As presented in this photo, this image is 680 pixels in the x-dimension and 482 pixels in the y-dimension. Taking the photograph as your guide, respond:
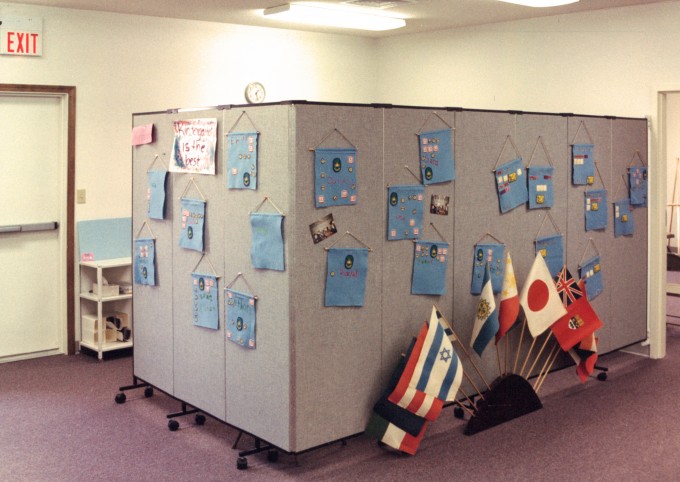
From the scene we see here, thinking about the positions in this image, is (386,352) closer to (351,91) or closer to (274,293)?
(274,293)

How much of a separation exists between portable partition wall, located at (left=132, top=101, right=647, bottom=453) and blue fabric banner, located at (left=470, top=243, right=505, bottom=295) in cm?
4

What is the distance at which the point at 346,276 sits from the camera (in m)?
4.15

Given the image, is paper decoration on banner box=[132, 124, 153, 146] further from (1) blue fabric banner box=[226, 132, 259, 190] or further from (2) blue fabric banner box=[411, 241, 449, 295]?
(2) blue fabric banner box=[411, 241, 449, 295]

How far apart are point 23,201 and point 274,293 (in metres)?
3.05

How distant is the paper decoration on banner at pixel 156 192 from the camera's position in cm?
496

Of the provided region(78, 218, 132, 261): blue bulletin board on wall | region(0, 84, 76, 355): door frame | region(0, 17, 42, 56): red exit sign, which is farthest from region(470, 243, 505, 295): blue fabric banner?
region(0, 17, 42, 56): red exit sign

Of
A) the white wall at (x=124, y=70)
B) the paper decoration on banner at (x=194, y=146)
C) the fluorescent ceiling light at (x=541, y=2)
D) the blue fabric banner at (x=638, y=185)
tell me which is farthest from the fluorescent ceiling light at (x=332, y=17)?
the blue fabric banner at (x=638, y=185)

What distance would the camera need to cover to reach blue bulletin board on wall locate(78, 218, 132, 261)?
643 centimetres

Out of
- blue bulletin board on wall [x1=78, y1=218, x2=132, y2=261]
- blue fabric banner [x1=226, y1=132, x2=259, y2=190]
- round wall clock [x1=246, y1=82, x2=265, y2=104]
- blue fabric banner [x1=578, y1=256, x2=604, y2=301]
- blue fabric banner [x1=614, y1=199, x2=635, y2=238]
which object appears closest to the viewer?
blue fabric banner [x1=226, y1=132, x2=259, y2=190]

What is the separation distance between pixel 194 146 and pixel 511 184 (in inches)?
76.4

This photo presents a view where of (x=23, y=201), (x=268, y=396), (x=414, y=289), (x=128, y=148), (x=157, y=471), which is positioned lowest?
(x=157, y=471)

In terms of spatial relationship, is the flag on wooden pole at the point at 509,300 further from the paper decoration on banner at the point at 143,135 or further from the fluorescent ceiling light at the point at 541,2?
the paper decoration on banner at the point at 143,135

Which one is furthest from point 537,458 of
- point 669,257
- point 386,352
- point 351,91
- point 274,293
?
point 351,91

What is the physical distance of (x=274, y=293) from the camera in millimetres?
4105
